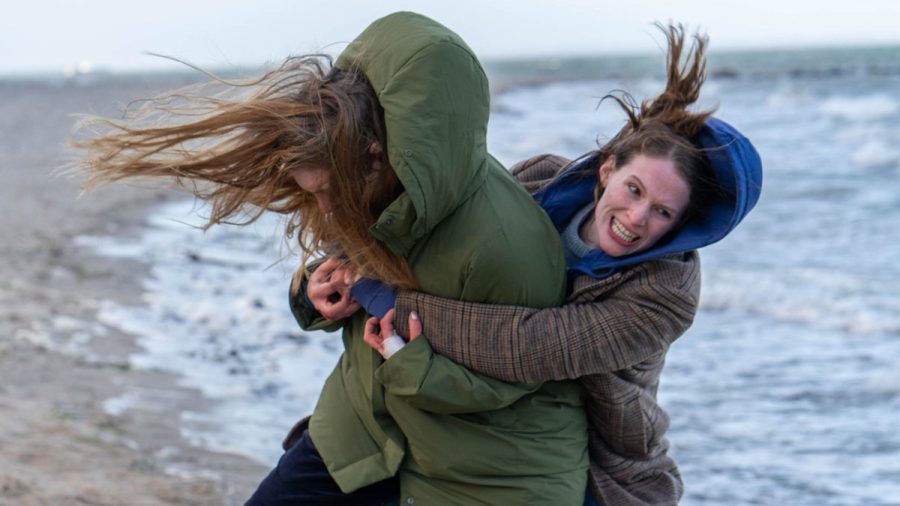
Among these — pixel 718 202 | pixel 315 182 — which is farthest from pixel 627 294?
pixel 315 182

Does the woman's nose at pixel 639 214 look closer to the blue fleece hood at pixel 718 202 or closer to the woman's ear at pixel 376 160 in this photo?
the blue fleece hood at pixel 718 202

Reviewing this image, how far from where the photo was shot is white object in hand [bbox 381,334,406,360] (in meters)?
2.58

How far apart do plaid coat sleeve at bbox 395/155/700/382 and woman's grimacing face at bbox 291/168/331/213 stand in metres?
0.34

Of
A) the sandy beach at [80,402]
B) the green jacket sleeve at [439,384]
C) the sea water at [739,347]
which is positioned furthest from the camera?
the sea water at [739,347]

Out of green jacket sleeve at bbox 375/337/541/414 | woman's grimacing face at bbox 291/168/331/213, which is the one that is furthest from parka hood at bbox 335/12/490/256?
green jacket sleeve at bbox 375/337/541/414

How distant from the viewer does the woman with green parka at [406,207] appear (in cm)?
243

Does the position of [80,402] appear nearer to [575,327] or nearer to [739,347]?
[575,327]

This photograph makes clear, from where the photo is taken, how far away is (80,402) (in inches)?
232

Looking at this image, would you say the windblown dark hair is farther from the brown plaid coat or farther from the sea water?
the sea water

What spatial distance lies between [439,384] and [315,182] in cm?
57

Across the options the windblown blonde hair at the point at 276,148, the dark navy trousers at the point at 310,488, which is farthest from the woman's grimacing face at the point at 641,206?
the dark navy trousers at the point at 310,488

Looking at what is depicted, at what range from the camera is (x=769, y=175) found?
59.0 feet

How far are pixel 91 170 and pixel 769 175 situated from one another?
16553 millimetres

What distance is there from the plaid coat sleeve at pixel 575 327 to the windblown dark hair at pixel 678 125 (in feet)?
0.72
